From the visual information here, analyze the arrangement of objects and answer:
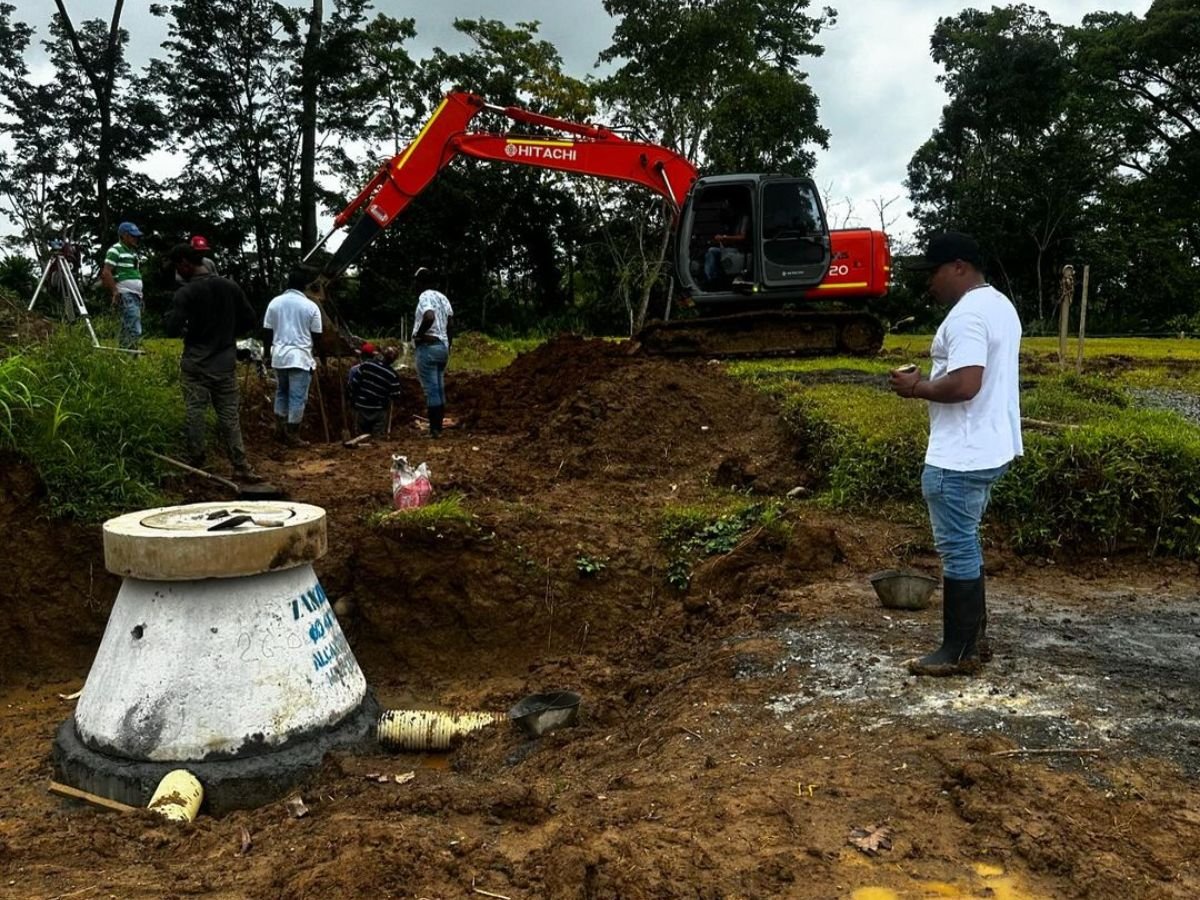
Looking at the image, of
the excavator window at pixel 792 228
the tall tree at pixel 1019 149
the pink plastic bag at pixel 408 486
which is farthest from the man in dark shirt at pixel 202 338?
the tall tree at pixel 1019 149

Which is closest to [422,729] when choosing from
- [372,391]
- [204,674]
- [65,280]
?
[204,674]

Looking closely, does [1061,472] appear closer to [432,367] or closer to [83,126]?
[432,367]

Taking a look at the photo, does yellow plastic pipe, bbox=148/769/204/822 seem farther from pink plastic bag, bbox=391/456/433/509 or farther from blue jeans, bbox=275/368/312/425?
blue jeans, bbox=275/368/312/425

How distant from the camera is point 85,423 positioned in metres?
6.33

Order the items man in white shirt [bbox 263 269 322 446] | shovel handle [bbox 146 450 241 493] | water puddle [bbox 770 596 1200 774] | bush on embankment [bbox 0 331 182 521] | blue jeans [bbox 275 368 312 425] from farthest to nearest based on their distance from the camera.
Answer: blue jeans [bbox 275 368 312 425] → man in white shirt [bbox 263 269 322 446] → shovel handle [bbox 146 450 241 493] → bush on embankment [bbox 0 331 182 521] → water puddle [bbox 770 596 1200 774]

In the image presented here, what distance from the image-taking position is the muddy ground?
8.54 ft

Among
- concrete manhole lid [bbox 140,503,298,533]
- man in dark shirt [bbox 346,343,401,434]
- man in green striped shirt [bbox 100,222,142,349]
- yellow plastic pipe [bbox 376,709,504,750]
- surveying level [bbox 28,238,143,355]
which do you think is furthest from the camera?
man in dark shirt [bbox 346,343,401,434]

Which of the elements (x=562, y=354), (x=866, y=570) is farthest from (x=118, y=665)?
(x=562, y=354)

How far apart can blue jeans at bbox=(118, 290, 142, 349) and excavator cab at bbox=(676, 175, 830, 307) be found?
7.11 meters

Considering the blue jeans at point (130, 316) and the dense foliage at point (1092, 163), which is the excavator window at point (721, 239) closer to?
the blue jeans at point (130, 316)

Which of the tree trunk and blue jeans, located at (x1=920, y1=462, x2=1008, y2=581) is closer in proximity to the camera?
blue jeans, located at (x1=920, y1=462, x2=1008, y2=581)

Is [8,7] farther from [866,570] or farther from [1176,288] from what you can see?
[1176,288]

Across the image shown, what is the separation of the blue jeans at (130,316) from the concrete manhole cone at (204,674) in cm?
651

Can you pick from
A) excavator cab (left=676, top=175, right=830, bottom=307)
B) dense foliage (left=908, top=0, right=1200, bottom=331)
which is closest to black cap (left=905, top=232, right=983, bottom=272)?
excavator cab (left=676, top=175, right=830, bottom=307)
